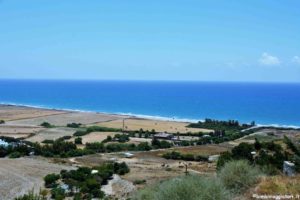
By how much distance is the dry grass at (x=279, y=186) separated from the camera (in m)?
10.5

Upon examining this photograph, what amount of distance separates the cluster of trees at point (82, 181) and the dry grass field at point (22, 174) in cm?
136

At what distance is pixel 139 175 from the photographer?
Answer: 37.1m

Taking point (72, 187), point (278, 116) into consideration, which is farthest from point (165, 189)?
point (278, 116)

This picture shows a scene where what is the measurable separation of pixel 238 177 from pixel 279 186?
174cm

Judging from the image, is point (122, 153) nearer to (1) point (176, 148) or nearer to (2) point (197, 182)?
(1) point (176, 148)

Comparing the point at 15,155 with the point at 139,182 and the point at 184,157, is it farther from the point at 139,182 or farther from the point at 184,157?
the point at 139,182

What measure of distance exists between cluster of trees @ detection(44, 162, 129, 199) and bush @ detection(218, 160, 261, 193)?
53.0ft

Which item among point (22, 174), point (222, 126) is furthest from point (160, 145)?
point (222, 126)

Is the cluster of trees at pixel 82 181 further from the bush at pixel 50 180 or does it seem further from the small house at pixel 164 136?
the small house at pixel 164 136

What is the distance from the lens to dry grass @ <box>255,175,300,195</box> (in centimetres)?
1051

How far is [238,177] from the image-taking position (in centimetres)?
1244

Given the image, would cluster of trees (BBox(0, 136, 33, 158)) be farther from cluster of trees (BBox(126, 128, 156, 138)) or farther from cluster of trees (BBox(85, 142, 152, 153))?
cluster of trees (BBox(126, 128, 156, 138))

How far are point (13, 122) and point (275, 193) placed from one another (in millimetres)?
78201

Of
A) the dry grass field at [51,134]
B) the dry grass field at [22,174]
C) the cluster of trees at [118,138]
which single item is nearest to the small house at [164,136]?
the cluster of trees at [118,138]
